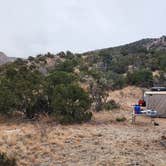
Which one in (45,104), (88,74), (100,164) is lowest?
(100,164)

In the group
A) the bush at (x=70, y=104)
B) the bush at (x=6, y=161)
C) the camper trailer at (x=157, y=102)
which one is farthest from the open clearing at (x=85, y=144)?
the camper trailer at (x=157, y=102)

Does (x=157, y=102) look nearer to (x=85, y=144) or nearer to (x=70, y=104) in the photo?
(x=70, y=104)

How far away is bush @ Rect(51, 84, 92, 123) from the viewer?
58.0ft

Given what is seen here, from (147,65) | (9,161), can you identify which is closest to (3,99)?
(9,161)

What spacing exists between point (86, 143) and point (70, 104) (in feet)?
14.8

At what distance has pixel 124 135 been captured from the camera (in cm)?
1498

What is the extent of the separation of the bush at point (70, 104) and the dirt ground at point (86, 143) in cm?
61

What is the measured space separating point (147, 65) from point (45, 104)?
24.6 m

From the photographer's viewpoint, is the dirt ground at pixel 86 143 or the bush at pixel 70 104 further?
the bush at pixel 70 104

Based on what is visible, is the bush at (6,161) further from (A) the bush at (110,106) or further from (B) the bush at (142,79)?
(B) the bush at (142,79)

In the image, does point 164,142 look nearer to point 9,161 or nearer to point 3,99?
point 9,161

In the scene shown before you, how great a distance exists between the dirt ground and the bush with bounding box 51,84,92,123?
0.61 metres

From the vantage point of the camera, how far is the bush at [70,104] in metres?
17.7

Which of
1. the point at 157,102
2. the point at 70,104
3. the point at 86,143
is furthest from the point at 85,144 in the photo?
the point at 157,102
